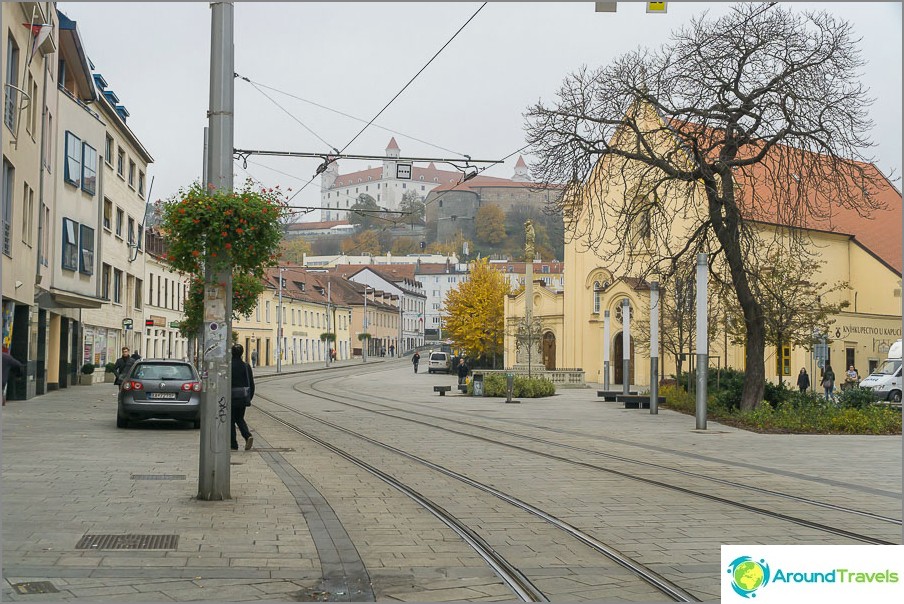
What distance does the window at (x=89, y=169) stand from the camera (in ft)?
121

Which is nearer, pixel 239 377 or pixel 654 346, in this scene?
pixel 239 377

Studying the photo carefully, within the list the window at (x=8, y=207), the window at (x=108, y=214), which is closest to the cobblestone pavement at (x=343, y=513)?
the window at (x=8, y=207)

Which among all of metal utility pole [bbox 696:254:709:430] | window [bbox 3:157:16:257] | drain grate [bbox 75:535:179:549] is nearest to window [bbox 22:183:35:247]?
window [bbox 3:157:16:257]

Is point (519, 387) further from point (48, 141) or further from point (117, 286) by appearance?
point (48, 141)

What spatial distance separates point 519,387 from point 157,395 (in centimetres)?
2363

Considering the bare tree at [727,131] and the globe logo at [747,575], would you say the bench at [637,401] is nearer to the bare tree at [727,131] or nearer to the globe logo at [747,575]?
the bare tree at [727,131]

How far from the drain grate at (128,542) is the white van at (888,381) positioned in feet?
123

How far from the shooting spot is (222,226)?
1077 cm

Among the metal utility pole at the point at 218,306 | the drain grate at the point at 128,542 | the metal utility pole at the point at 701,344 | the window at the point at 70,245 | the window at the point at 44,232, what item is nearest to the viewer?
the drain grate at the point at 128,542

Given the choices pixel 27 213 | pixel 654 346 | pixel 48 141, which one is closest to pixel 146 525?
pixel 27 213

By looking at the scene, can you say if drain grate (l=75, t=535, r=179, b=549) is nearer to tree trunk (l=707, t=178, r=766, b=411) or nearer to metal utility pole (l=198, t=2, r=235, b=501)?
metal utility pole (l=198, t=2, r=235, b=501)

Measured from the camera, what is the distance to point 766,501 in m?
11.8

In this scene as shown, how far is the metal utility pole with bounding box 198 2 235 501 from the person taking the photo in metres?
10.7

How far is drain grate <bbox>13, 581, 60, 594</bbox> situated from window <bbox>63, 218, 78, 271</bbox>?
29.1 metres
